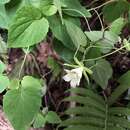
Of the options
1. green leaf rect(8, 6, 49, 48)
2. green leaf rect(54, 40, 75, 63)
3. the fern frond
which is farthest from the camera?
the fern frond

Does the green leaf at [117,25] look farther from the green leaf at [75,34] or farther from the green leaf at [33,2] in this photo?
the green leaf at [33,2]

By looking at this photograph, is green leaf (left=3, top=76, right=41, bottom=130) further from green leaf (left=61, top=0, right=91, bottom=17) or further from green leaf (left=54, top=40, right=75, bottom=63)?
green leaf (left=61, top=0, right=91, bottom=17)

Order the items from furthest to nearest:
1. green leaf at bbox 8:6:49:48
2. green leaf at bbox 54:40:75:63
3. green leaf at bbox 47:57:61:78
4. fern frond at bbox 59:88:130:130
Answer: green leaf at bbox 47:57:61:78, fern frond at bbox 59:88:130:130, green leaf at bbox 54:40:75:63, green leaf at bbox 8:6:49:48

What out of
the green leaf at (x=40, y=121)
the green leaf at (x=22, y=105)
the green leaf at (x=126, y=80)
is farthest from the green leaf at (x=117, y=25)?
the green leaf at (x=40, y=121)

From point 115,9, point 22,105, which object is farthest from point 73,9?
point 22,105

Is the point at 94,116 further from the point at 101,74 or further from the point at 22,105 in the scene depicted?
the point at 22,105

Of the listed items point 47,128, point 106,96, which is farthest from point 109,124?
point 47,128

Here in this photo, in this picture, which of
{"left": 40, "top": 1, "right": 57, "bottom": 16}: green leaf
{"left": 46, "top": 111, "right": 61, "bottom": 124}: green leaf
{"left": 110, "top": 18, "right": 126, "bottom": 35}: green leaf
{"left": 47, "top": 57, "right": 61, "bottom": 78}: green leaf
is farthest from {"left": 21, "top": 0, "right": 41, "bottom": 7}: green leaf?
{"left": 46, "top": 111, "right": 61, "bottom": 124}: green leaf
